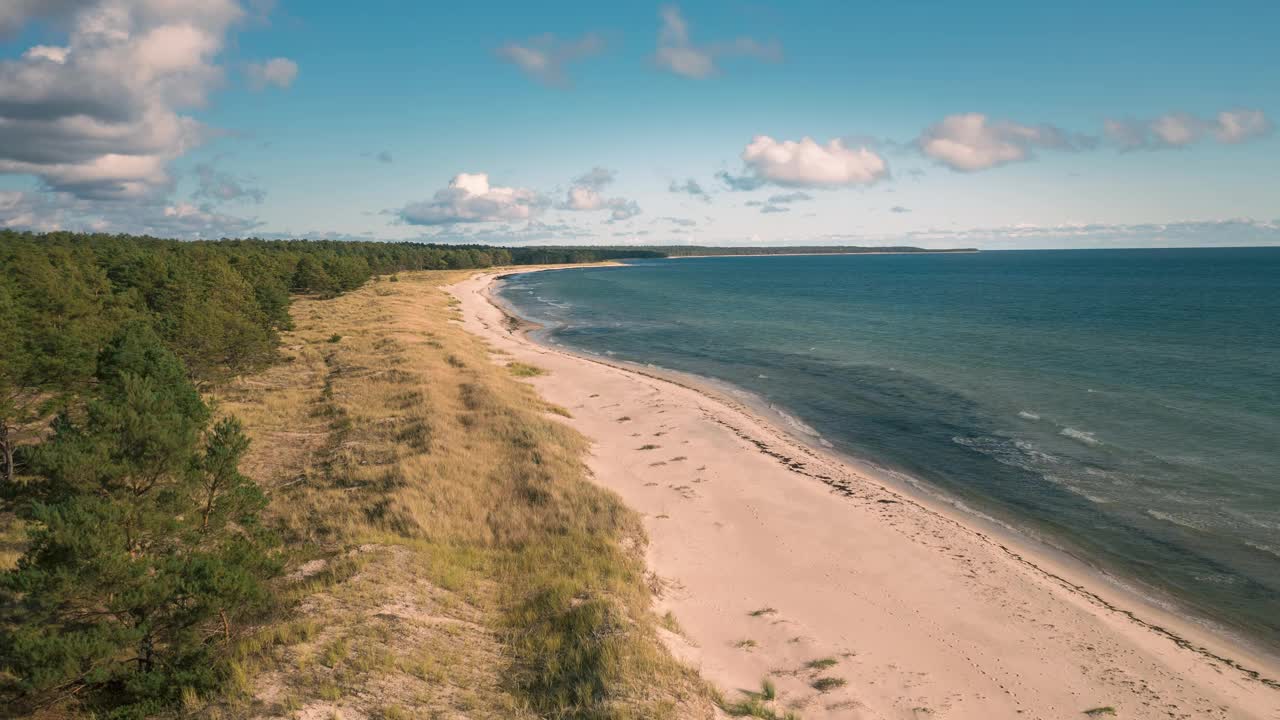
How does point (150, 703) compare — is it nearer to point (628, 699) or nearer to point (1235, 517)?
point (628, 699)

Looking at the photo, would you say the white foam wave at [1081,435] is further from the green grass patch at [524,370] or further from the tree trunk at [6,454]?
the tree trunk at [6,454]

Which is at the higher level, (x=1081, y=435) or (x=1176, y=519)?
(x=1081, y=435)

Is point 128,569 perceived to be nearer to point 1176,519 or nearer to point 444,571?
point 444,571

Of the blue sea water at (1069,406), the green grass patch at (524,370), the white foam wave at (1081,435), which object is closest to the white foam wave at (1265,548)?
the blue sea water at (1069,406)

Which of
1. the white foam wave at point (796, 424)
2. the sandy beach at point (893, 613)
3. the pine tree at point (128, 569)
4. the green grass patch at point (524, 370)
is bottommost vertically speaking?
the sandy beach at point (893, 613)

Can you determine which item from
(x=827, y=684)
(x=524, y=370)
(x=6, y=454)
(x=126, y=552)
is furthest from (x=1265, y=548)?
(x=6, y=454)

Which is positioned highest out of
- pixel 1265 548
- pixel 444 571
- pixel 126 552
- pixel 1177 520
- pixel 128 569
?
pixel 128 569

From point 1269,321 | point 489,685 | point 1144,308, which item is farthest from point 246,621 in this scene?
point 1144,308
